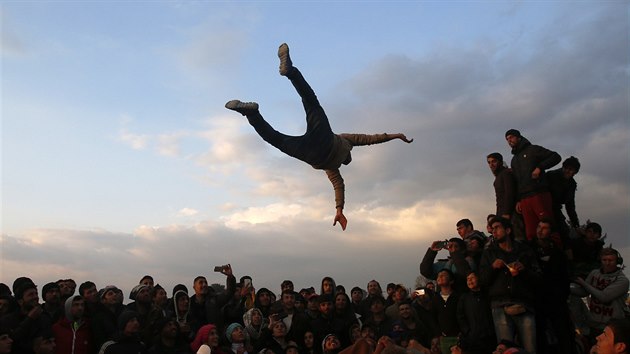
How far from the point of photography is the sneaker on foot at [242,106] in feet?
29.9

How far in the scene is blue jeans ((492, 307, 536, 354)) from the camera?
25.1ft

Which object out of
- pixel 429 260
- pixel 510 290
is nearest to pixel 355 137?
pixel 429 260

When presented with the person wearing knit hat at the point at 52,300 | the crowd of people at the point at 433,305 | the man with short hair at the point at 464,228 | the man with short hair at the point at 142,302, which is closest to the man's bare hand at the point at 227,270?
the crowd of people at the point at 433,305

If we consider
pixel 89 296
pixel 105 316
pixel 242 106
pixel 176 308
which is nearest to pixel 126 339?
pixel 105 316

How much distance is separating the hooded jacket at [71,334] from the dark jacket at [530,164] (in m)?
7.37

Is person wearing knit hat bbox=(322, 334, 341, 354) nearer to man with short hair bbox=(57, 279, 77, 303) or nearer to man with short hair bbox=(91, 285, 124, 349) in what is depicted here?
man with short hair bbox=(91, 285, 124, 349)

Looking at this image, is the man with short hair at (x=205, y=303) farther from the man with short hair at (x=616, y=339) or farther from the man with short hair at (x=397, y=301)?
the man with short hair at (x=616, y=339)

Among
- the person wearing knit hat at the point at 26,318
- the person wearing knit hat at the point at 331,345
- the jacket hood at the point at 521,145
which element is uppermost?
the jacket hood at the point at 521,145

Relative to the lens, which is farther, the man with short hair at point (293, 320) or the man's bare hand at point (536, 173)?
the man's bare hand at point (536, 173)

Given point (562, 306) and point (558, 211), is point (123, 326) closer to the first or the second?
point (562, 306)

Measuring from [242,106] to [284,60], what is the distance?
38.9 inches

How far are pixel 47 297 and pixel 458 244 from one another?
613cm

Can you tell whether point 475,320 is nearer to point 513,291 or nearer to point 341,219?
point 513,291

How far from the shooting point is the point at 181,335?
327 inches
